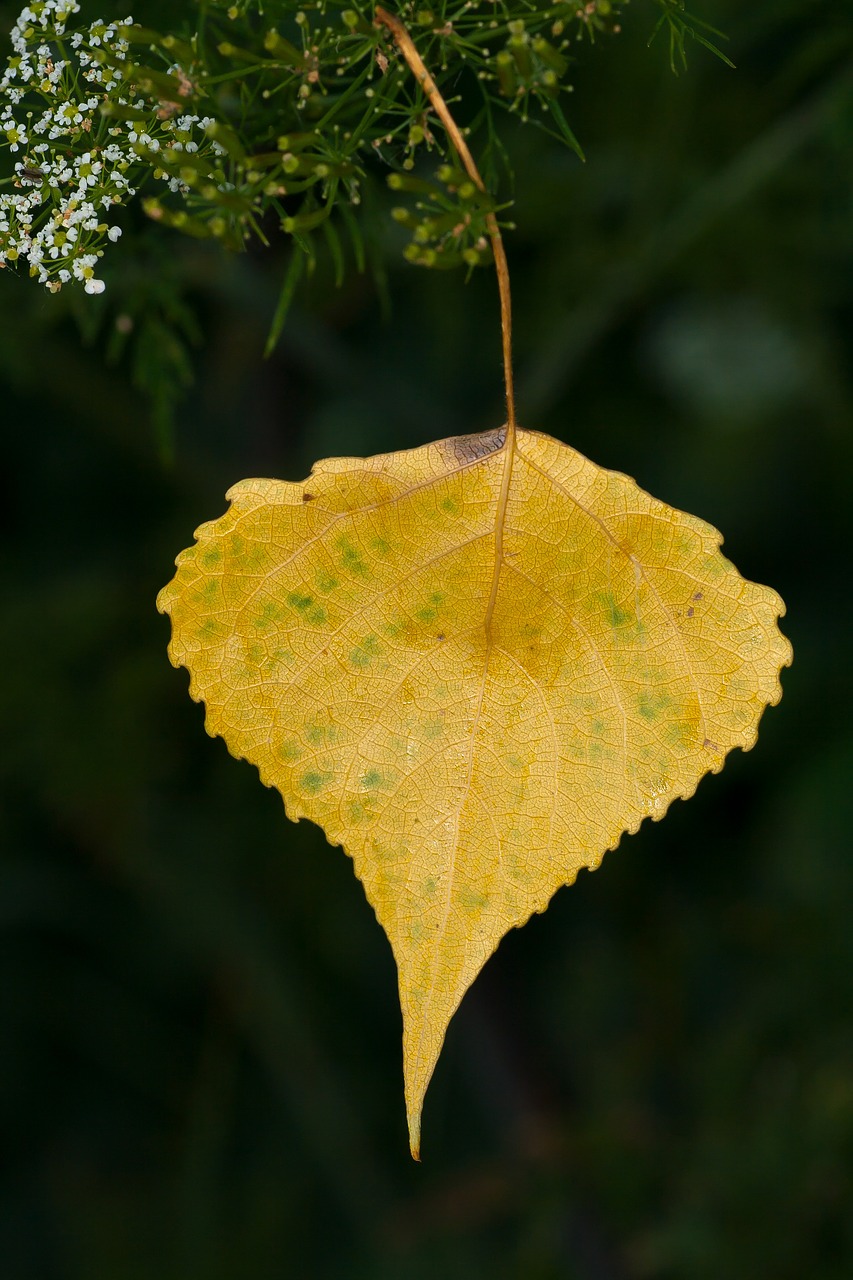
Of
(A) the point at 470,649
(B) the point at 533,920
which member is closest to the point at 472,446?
(A) the point at 470,649

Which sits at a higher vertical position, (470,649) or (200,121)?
(200,121)

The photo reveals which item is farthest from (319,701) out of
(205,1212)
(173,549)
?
(205,1212)

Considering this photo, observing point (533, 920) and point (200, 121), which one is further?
point (533, 920)

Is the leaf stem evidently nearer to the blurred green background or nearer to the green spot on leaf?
the green spot on leaf

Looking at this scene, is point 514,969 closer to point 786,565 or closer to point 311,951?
point 311,951

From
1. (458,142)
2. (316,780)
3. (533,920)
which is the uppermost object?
(458,142)

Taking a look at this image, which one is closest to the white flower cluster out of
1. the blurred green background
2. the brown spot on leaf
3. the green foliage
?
the green foliage

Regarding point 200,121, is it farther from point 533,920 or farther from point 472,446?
point 533,920
